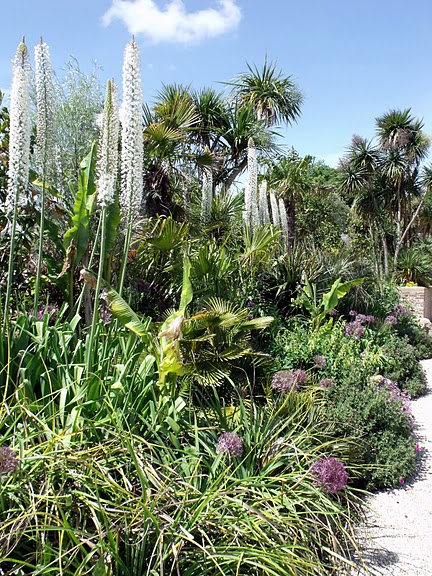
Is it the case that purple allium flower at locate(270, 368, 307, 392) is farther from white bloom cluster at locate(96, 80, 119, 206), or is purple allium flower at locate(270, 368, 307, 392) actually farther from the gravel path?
white bloom cluster at locate(96, 80, 119, 206)

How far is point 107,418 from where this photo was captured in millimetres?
2932

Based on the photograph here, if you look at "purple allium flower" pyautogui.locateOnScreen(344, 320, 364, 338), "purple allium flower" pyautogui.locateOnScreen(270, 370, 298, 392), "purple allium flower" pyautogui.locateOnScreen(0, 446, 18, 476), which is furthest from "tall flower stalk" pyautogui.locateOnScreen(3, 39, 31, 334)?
"purple allium flower" pyautogui.locateOnScreen(344, 320, 364, 338)

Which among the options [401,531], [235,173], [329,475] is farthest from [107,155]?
[235,173]

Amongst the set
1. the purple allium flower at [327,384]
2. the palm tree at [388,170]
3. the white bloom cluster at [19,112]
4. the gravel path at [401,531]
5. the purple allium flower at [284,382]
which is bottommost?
the gravel path at [401,531]

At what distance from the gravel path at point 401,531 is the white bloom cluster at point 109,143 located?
286 centimetres

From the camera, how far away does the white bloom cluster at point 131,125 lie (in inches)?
151

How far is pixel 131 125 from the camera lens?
385cm

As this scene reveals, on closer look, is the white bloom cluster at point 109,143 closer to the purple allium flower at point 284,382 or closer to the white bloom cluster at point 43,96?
the white bloom cluster at point 43,96

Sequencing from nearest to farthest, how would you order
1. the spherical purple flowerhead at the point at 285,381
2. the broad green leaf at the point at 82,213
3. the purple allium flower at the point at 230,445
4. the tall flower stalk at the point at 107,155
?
the purple allium flower at the point at 230,445 < the tall flower stalk at the point at 107,155 < the spherical purple flowerhead at the point at 285,381 < the broad green leaf at the point at 82,213

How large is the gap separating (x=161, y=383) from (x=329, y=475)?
1.29 m

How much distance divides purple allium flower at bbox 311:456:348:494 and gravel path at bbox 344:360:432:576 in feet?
1.50

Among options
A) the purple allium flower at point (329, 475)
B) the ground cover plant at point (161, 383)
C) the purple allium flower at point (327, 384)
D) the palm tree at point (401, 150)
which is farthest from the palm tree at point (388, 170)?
the purple allium flower at point (329, 475)

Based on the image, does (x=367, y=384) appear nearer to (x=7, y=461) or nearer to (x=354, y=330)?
(x=354, y=330)

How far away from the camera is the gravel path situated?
322 centimetres
